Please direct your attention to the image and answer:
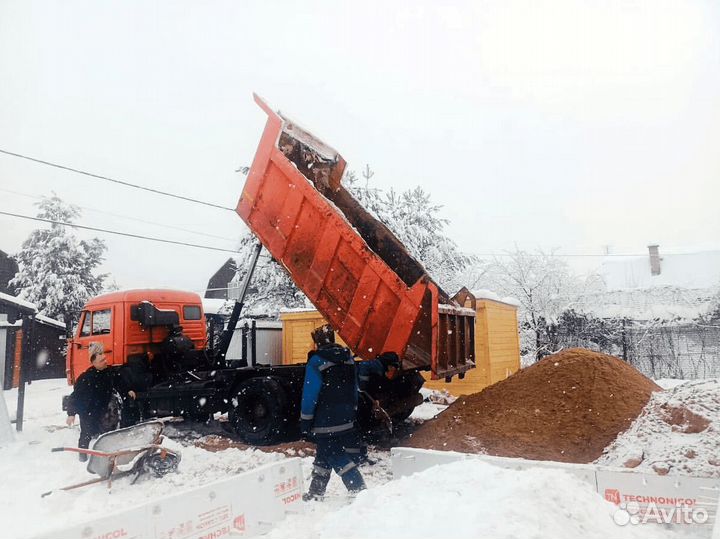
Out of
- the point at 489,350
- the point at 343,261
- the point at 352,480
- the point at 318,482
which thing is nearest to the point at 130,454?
the point at 318,482

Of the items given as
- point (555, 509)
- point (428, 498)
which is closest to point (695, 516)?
point (555, 509)

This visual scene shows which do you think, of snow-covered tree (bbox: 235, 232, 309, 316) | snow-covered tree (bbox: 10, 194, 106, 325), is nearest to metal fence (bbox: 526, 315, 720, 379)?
snow-covered tree (bbox: 235, 232, 309, 316)

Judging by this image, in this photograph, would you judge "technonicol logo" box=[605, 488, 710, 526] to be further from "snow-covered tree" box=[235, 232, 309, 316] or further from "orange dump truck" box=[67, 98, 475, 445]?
"snow-covered tree" box=[235, 232, 309, 316]

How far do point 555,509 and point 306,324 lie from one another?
11017 mm

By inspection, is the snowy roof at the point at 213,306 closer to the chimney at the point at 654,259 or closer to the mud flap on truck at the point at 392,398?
the mud flap on truck at the point at 392,398

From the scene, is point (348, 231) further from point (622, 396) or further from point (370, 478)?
point (622, 396)

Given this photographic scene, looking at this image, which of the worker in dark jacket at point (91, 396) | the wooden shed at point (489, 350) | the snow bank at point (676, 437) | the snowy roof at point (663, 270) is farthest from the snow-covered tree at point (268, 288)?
the snowy roof at point (663, 270)

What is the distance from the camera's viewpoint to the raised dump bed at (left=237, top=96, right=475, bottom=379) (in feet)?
20.1

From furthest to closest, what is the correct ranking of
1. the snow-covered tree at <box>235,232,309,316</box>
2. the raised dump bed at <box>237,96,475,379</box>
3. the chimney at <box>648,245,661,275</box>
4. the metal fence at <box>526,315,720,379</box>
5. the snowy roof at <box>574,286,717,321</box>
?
the chimney at <box>648,245,661,275</box>, the snow-covered tree at <box>235,232,309,316</box>, the snowy roof at <box>574,286,717,321</box>, the metal fence at <box>526,315,720,379</box>, the raised dump bed at <box>237,96,475,379</box>

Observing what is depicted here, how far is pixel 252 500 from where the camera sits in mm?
3266

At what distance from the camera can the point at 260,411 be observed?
7.30 meters

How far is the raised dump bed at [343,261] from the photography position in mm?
6125

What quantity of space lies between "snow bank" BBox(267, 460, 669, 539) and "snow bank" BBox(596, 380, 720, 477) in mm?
1664

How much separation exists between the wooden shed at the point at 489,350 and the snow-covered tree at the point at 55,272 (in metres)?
18.8
